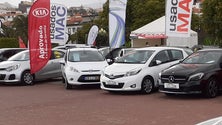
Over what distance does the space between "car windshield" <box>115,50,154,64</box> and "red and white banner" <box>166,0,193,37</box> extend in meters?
4.27

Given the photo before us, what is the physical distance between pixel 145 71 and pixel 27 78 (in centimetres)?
625

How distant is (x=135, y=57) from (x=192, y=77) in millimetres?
3054

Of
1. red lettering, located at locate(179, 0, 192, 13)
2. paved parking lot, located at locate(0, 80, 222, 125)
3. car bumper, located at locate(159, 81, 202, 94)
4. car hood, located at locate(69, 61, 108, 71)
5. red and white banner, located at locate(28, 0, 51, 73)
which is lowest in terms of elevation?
paved parking lot, located at locate(0, 80, 222, 125)

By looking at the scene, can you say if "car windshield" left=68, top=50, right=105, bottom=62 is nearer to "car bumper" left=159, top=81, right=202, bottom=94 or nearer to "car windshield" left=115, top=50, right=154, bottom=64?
"car windshield" left=115, top=50, right=154, bottom=64

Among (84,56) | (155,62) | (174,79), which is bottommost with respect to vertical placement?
(174,79)

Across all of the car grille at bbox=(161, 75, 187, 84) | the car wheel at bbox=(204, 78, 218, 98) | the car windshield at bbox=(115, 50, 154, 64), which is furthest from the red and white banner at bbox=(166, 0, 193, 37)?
the car wheel at bbox=(204, 78, 218, 98)

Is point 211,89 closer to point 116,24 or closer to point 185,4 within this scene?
point 185,4

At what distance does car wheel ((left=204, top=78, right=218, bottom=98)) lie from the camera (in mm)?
11977

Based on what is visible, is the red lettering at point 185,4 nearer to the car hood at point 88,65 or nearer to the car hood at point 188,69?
the car hood at point 88,65

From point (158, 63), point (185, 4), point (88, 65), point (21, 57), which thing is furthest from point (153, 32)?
point (158, 63)

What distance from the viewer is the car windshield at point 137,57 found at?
14.2 meters

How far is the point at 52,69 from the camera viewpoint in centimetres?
1898

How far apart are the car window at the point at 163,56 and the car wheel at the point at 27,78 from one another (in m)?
6.10

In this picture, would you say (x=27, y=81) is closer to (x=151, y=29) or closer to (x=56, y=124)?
(x=56, y=124)
